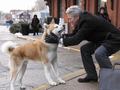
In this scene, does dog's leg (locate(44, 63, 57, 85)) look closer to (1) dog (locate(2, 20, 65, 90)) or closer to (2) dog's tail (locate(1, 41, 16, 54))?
(1) dog (locate(2, 20, 65, 90))

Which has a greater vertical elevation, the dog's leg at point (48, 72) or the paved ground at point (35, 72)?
the dog's leg at point (48, 72)

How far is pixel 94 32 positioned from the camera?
813cm

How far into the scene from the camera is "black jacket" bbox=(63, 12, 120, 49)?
7984 millimetres

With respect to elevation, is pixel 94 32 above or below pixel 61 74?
above

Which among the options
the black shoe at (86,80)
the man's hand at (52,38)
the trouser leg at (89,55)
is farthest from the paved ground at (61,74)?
the man's hand at (52,38)

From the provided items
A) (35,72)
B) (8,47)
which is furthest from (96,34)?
(35,72)

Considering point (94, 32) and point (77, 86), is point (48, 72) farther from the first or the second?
point (94, 32)

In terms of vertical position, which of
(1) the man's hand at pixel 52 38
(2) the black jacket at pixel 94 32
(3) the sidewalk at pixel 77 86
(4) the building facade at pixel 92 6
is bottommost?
(4) the building facade at pixel 92 6

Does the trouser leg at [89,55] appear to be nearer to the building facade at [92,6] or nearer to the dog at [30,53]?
the dog at [30,53]

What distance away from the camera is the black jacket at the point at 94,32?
7.98 m

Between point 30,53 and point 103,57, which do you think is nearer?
point 103,57

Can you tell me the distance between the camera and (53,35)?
8.45 m

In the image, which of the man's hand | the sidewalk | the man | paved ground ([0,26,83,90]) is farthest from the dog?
paved ground ([0,26,83,90])

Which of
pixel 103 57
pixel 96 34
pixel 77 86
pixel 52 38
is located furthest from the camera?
pixel 77 86
